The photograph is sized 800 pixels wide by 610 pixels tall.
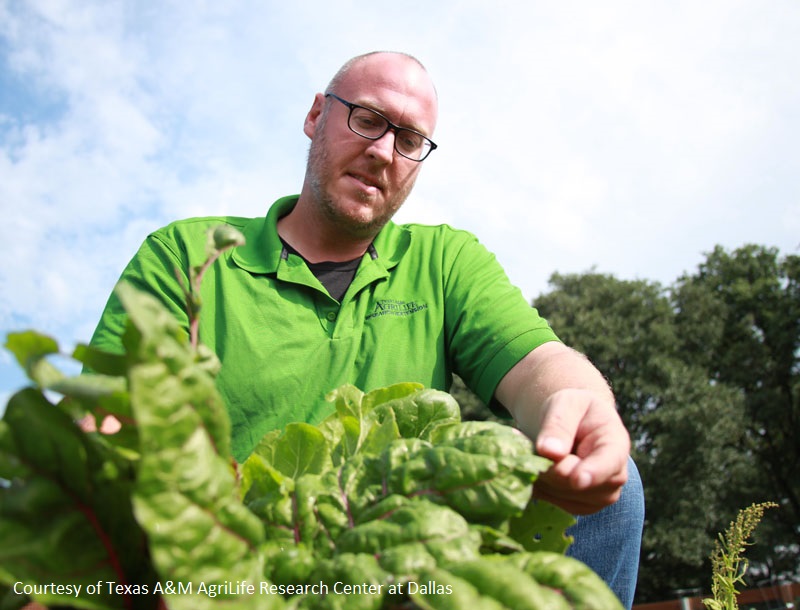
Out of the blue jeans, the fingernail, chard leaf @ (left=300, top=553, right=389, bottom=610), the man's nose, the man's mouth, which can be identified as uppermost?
the man's nose

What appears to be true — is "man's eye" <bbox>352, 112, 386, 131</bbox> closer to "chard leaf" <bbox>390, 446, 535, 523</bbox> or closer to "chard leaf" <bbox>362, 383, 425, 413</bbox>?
"chard leaf" <bbox>362, 383, 425, 413</bbox>

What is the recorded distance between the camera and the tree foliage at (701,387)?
2014 cm

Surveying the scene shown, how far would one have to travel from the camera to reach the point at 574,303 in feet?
78.6

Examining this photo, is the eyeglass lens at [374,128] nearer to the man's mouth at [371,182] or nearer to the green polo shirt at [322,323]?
the man's mouth at [371,182]

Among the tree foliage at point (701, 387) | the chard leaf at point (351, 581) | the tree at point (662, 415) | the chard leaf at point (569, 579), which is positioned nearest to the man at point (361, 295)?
the chard leaf at point (569, 579)

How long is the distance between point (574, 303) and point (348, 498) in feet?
78.7

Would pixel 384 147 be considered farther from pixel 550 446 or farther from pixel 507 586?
pixel 507 586

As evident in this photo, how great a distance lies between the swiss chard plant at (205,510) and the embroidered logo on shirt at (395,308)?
5.99 feet

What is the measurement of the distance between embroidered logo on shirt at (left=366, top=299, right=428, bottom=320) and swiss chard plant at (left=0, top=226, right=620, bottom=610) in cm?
183

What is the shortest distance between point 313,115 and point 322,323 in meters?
1.51

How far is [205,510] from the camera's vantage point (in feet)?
2.35

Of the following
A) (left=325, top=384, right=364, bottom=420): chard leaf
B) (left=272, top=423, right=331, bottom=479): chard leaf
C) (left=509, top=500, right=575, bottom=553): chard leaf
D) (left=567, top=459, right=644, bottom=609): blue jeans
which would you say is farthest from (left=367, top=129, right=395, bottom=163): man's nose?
(left=509, top=500, right=575, bottom=553): chard leaf

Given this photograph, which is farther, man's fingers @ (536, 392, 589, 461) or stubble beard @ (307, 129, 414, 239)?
stubble beard @ (307, 129, 414, 239)

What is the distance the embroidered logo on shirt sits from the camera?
2859 mm
